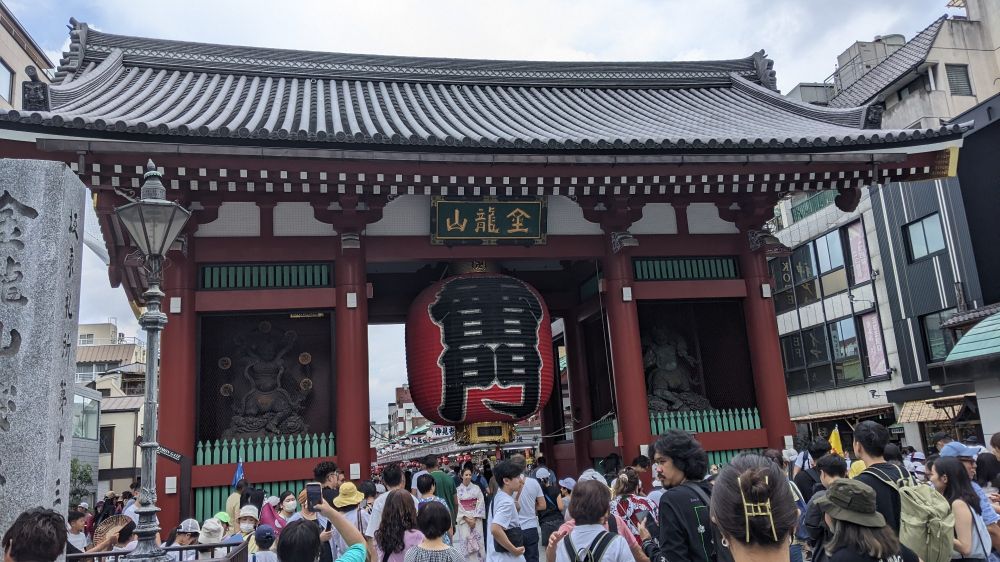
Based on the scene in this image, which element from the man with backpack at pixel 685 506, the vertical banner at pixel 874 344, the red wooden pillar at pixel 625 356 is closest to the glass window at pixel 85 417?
the red wooden pillar at pixel 625 356

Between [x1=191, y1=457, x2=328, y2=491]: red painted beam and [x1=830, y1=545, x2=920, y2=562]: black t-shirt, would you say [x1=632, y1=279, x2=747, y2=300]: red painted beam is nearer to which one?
[x1=191, y1=457, x2=328, y2=491]: red painted beam

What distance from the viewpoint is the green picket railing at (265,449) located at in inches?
396

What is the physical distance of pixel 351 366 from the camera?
413 inches

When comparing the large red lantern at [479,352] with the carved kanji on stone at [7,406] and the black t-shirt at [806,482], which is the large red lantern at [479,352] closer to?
the black t-shirt at [806,482]

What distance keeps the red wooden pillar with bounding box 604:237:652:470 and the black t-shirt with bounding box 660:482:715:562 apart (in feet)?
25.2

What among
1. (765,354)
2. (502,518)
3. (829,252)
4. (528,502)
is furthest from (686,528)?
(829,252)

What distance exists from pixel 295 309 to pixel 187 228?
188cm

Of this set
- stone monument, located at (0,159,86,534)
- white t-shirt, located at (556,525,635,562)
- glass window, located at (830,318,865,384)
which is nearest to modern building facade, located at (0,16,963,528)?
stone monument, located at (0,159,86,534)

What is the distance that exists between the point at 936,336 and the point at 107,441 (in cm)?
3939

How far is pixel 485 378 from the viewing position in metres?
10.8

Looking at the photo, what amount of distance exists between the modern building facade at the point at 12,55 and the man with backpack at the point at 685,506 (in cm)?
3318

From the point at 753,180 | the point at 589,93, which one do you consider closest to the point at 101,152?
the point at 753,180

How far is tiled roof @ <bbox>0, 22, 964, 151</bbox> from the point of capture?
1024 centimetres

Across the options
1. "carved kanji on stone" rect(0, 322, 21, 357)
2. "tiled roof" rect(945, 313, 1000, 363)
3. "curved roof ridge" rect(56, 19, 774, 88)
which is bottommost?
"tiled roof" rect(945, 313, 1000, 363)
